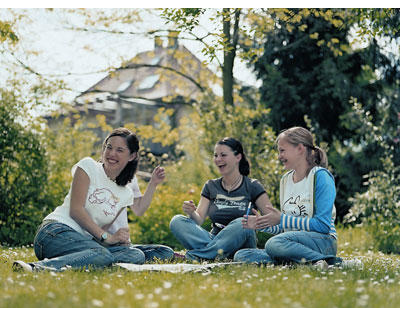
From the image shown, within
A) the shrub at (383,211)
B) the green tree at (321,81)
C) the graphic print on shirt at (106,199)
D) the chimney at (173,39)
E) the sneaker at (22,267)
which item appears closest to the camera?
the sneaker at (22,267)

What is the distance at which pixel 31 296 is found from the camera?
3.21 m

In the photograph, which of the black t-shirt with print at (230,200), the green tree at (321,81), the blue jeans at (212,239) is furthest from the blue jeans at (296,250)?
the green tree at (321,81)

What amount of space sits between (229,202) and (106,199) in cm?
157

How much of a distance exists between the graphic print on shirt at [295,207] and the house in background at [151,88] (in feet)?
28.4

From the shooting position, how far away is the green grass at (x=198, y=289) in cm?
306

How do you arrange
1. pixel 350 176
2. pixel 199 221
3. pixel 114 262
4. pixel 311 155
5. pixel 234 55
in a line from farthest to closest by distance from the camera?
1. pixel 350 176
2. pixel 234 55
3. pixel 199 221
4. pixel 311 155
5. pixel 114 262

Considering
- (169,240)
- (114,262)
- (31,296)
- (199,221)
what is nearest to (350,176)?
(169,240)

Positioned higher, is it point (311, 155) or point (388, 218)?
point (311, 155)

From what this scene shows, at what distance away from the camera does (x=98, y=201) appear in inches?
207

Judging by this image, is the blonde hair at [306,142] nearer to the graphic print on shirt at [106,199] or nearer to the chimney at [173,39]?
the graphic print on shirt at [106,199]

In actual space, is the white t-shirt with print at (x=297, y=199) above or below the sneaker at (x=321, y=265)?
above

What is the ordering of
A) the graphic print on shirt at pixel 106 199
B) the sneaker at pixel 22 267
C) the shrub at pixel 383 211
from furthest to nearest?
the shrub at pixel 383 211
the graphic print on shirt at pixel 106 199
the sneaker at pixel 22 267
